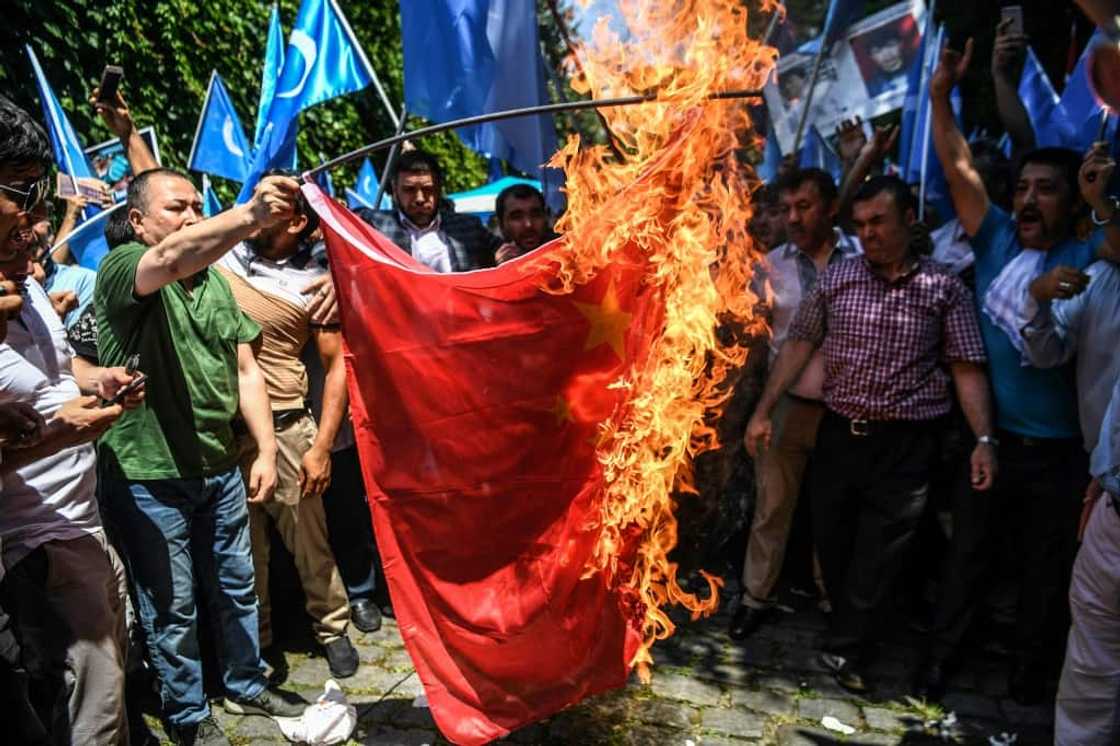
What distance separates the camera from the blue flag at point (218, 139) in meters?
7.38

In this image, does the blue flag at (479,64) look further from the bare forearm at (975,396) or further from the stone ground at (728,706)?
the stone ground at (728,706)

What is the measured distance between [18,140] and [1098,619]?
3995 millimetres

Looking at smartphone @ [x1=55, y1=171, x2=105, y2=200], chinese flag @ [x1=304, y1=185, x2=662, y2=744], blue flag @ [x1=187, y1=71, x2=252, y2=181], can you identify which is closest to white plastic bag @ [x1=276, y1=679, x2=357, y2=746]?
chinese flag @ [x1=304, y1=185, x2=662, y2=744]

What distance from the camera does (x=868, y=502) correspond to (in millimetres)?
4605

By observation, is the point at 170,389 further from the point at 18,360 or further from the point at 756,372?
the point at 756,372

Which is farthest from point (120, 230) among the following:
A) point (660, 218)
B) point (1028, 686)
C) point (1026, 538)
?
point (1028, 686)

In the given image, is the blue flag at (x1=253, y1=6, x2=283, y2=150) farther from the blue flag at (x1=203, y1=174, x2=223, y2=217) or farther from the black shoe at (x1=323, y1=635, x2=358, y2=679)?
the black shoe at (x1=323, y1=635, x2=358, y2=679)

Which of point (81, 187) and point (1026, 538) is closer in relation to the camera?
point (1026, 538)

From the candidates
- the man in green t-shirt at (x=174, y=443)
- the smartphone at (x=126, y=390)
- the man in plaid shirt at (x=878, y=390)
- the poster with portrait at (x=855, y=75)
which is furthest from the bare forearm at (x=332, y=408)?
the poster with portrait at (x=855, y=75)

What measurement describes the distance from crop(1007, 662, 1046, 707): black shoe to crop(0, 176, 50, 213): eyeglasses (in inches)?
185

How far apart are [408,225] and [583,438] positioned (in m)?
2.43

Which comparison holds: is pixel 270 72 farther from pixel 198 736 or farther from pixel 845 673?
pixel 845 673

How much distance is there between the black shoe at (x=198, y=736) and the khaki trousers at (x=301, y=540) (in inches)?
36.6

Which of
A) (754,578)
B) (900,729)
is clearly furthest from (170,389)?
(900,729)
